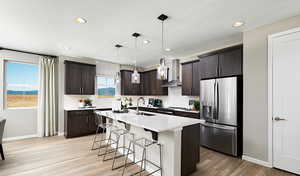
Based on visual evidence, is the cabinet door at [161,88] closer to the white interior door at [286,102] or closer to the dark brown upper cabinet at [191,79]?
the dark brown upper cabinet at [191,79]

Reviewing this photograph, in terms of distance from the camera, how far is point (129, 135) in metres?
3.11

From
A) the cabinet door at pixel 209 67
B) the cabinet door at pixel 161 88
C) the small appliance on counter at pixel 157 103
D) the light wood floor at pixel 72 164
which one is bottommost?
the light wood floor at pixel 72 164

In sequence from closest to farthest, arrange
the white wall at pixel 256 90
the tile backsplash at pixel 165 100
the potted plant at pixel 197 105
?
the white wall at pixel 256 90
the potted plant at pixel 197 105
the tile backsplash at pixel 165 100

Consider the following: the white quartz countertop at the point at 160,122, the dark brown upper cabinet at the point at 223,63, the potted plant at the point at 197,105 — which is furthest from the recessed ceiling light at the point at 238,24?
the potted plant at the point at 197,105

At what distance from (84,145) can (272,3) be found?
4948 millimetres

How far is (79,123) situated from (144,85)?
306 cm

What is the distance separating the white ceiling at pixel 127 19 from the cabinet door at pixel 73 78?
1089 millimetres

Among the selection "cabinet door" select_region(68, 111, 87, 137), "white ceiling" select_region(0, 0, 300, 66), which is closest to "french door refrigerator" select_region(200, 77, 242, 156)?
"white ceiling" select_region(0, 0, 300, 66)

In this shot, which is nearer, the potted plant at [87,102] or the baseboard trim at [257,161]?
the baseboard trim at [257,161]

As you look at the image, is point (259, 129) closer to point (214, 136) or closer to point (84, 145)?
point (214, 136)

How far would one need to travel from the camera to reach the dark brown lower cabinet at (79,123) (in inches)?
173

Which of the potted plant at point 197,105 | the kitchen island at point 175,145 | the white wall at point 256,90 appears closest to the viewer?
the kitchen island at point 175,145

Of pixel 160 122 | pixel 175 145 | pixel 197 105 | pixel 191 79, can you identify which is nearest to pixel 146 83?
pixel 191 79

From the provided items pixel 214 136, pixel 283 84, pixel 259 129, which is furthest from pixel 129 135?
pixel 283 84
